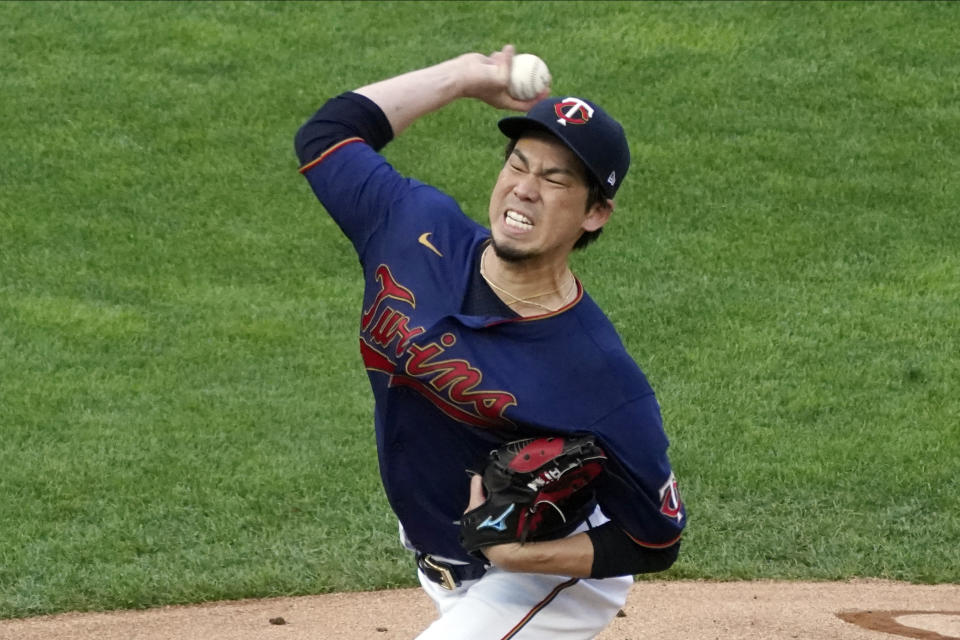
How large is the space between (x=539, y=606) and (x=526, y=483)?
0.50 metres

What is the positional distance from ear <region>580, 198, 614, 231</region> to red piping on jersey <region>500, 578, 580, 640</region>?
0.92 metres

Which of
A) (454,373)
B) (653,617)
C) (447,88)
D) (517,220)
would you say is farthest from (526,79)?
(653,617)

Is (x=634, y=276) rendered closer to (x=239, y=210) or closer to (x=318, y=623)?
(x=239, y=210)

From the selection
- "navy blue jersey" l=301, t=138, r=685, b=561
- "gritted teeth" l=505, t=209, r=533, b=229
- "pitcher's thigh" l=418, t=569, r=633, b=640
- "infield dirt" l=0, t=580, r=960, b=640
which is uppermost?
"gritted teeth" l=505, t=209, r=533, b=229

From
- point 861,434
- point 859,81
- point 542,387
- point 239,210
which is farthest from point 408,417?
point 859,81

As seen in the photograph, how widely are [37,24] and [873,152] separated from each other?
23.7 feet

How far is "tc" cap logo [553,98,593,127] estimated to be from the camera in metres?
3.70

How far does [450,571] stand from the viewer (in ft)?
13.2

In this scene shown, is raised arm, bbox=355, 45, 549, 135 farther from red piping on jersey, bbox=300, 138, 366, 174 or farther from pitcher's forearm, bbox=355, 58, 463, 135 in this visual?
red piping on jersey, bbox=300, 138, 366, 174

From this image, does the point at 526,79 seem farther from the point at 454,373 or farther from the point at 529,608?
the point at 529,608

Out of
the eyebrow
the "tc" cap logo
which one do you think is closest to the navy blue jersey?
the eyebrow

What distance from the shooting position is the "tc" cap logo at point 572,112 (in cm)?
370

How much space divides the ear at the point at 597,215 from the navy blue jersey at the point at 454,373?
17 centimetres

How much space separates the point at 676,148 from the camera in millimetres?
11156
